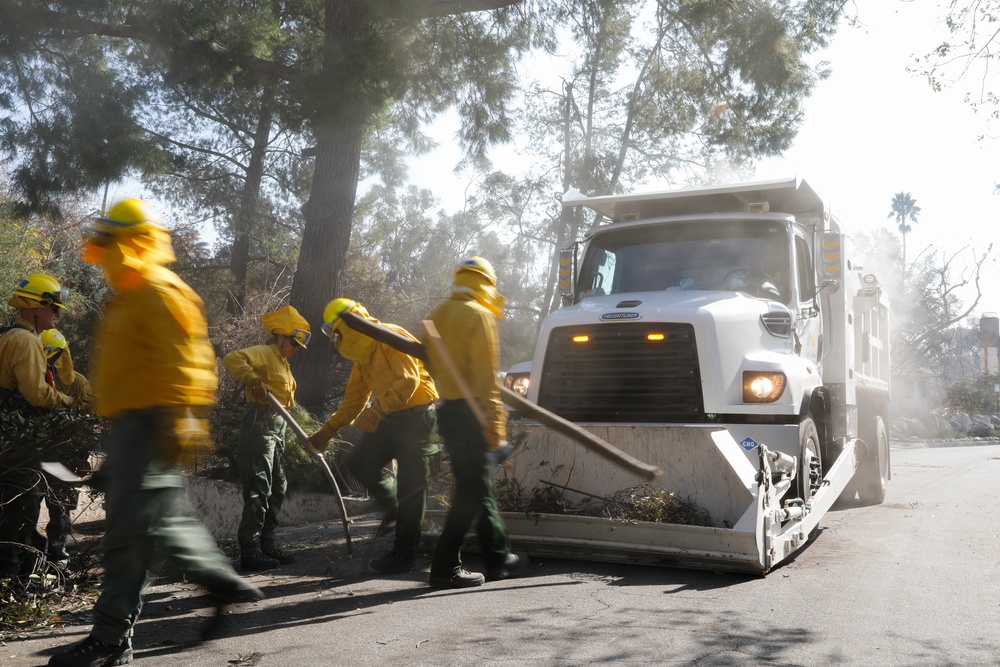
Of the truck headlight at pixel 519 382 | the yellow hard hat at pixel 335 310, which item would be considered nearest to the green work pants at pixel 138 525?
the yellow hard hat at pixel 335 310

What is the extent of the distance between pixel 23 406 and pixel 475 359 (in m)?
2.73

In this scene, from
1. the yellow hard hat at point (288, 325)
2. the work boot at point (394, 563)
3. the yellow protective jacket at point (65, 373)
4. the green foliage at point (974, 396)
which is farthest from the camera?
the green foliage at point (974, 396)

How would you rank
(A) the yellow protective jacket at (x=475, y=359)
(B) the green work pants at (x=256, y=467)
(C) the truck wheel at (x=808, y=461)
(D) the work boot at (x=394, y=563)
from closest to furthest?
(A) the yellow protective jacket at (x=475, y=359) → (D) the work boot at (x=394, y=563) → (B) the green work pants at (x=256, y=467) → (C) the truck wheel at (x=808, y=461)

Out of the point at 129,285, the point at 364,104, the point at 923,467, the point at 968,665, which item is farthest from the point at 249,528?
the point at 923,467

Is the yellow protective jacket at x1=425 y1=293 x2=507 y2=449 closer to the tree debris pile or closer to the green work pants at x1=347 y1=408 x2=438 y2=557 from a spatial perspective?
the green work pants at x1=347 y1=408 x2=438 y2=557

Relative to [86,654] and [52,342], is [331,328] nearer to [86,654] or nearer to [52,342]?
[52,342]

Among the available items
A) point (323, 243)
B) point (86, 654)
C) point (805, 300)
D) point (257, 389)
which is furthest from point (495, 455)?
point (323, 243)

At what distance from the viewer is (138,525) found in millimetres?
3455

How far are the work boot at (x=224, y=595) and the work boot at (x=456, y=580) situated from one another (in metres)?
1.64

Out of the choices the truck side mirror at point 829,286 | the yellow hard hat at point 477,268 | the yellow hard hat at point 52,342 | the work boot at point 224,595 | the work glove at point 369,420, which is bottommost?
the work boot at point 224,595

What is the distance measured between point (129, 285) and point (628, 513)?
3603mm

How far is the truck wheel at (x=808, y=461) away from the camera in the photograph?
6428 millimetres

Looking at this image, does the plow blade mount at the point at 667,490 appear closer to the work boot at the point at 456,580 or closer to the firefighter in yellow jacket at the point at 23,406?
the work boot at the point at 456,580

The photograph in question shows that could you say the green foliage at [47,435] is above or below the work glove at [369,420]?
below
